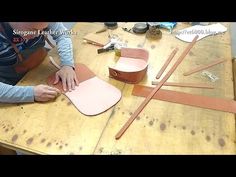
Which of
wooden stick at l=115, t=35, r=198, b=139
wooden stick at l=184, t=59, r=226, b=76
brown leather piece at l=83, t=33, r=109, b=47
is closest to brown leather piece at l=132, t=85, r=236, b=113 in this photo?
wooden stick at l=115, t=35, r=198, b=139

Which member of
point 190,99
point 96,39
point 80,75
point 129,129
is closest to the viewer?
point 129,129

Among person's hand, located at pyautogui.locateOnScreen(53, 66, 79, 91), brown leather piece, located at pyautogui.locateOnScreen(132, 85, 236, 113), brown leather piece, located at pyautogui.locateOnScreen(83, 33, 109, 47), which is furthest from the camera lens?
brown leather piece, located at pyautogui.locateOnScreen(83, 33, 109, 47)

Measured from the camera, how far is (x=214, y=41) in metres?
1.25

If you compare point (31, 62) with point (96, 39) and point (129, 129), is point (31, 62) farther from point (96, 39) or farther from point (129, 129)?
point (129, 129)

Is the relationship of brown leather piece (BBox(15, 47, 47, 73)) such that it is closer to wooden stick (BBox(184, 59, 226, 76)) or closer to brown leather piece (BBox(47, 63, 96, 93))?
brown leather piece (BBox(47, 63, 96, 93))

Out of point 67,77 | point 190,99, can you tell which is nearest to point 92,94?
point 67,77

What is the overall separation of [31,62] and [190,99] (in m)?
0.69

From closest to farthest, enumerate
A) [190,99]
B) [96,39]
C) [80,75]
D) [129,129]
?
[129,129], [190,99], [80,75], [96,39]

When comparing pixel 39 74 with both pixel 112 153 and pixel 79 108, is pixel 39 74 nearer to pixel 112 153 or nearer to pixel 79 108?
pixel 79 108

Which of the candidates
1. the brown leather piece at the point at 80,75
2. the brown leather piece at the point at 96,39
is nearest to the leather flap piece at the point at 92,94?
the brown leather piece at the point at 80,75

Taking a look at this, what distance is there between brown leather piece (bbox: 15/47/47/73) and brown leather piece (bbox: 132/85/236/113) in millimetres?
467

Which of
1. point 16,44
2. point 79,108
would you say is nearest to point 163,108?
point 79,108

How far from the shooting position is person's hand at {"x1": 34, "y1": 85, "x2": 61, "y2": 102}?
930 mm

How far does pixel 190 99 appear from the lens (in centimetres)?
93
